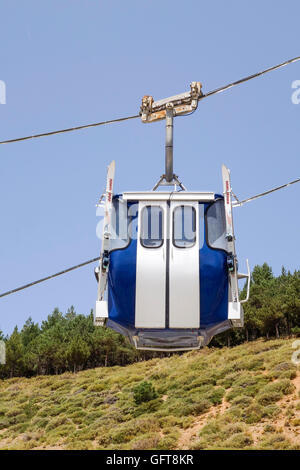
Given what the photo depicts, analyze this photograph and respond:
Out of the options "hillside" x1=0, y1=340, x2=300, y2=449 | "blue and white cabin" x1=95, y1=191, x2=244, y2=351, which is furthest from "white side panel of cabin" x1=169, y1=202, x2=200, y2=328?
"hillside" x1=0, y1=340, x2=300, y2=449

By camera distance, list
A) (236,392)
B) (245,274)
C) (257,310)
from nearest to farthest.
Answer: (245,274) < (236,392) < (257,310)

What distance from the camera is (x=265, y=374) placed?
65562mm

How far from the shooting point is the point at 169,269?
1058 centimetres

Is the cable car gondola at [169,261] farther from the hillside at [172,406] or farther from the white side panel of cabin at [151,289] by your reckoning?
the hillside at [172,406]

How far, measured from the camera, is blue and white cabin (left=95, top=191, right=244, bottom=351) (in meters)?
10.5

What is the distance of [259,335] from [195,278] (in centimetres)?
7942

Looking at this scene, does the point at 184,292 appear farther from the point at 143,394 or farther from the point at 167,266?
the point at 143,394

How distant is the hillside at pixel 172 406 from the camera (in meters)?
51.9

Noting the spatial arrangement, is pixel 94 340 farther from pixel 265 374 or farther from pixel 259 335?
pixel 265 374

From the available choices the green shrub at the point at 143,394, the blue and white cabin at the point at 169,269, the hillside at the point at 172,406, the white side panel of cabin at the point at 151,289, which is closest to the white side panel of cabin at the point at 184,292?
the blue and white cabin at the point at 169,269

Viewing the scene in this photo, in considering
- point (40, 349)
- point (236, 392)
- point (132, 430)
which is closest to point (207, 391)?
point (236, 392)

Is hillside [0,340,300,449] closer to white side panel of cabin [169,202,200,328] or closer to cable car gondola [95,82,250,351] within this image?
cable car gondola [95,82,250,351]

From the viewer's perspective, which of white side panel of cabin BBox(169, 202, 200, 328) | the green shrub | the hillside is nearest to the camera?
white side panel of cabin BBox(169, 202, 200, 328)

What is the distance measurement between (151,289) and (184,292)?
54 centimetres
